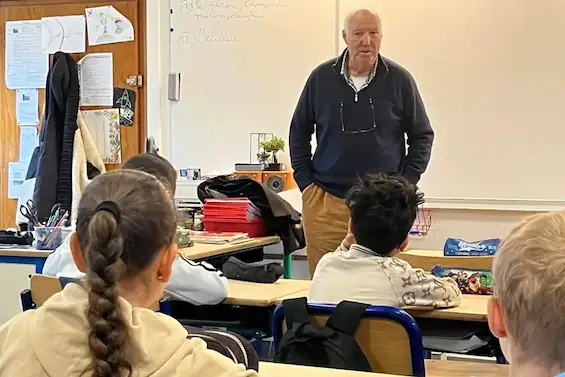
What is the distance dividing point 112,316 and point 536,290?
0.61 metres

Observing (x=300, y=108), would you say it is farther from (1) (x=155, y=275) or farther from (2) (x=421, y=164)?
(1) (x=155, y=275)

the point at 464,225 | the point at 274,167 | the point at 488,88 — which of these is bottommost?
the point at 464,225

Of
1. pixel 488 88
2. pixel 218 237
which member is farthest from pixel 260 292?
pixel 488 88

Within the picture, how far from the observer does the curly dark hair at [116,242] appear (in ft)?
3.83

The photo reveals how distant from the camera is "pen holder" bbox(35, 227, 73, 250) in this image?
3.70 m

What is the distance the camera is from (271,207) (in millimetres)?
4609

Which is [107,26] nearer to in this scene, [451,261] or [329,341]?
[451,261]

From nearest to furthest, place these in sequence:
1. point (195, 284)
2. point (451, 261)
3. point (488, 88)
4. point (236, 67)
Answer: point (195, 284) < point (451, 261) < point (488, 88) < point (236, 67)

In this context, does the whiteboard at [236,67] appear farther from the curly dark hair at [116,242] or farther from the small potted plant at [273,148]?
the curly dark hair at [116,242]

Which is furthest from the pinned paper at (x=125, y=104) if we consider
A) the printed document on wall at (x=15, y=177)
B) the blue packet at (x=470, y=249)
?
the blue packet at (x=470, y=249)

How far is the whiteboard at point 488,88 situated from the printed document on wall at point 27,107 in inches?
109

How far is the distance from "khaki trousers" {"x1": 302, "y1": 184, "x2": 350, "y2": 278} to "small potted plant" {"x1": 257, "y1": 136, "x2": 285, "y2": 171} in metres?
1.59

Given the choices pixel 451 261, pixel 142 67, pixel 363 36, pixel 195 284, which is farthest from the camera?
pixel 142 67

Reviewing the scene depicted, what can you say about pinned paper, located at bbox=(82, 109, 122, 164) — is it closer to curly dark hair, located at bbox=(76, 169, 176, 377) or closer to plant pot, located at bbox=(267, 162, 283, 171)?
plant pot, located at bbox=(267, 162, 283, 171)
